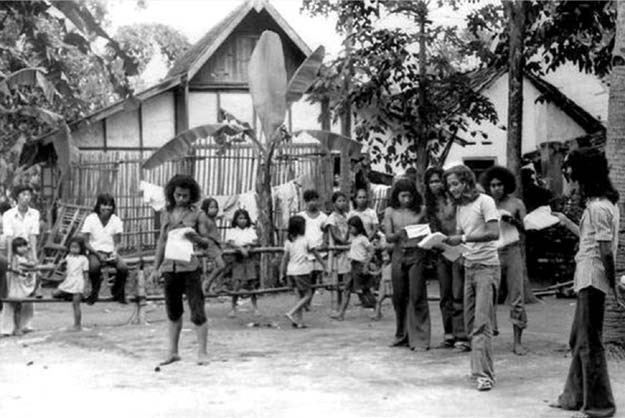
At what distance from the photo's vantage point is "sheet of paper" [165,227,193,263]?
852 centimetres

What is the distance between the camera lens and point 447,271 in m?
9.62

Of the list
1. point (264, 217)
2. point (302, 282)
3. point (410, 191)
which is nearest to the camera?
point (410, 191)

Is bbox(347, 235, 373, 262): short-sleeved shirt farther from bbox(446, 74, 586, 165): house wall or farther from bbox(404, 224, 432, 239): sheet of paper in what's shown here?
bbox(446, 74, 586, 165): house wall

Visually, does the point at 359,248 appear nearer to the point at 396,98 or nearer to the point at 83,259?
the point at 83,259

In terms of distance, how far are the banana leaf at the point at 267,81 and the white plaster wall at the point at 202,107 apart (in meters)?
6.84

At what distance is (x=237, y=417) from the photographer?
21.0ft

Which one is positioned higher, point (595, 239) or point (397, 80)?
point (397, 80)

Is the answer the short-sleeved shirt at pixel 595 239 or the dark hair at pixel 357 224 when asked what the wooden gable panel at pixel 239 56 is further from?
the short-sleeved shirt at pixel 595 239

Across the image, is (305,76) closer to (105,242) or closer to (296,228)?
(296,228)

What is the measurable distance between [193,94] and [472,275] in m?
15.1

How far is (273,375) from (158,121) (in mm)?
14216

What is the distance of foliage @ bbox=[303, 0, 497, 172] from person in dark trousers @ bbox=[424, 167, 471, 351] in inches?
255

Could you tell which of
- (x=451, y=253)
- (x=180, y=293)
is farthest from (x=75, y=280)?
(x=451, y=253)

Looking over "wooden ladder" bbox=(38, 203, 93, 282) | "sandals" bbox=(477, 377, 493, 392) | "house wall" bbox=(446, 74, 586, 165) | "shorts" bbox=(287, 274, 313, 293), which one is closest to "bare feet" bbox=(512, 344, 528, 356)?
"sandals" bbox=(477, 377, 493, 392)
